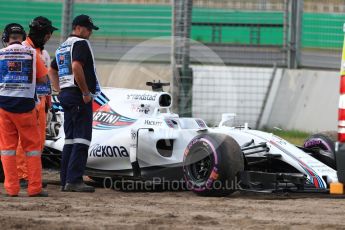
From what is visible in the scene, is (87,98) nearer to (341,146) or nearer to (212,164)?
(212,164)

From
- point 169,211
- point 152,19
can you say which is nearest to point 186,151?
point 169,211

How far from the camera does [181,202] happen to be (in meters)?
8.49

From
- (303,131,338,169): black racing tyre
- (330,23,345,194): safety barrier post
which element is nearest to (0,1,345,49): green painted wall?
(303,131,338,169): black racing tyre

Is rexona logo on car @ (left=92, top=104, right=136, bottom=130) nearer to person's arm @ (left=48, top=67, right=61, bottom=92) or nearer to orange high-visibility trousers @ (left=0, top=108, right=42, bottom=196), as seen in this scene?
person's arm @ (left=48, top=67, right=61, bottom=92)

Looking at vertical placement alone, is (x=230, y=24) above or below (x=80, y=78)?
above

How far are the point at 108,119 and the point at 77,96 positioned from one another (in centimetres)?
71

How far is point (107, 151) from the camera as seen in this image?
984 cm

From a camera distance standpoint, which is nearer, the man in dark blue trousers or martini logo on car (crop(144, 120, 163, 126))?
the man in dark blue trousers

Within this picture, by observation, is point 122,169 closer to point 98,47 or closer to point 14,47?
point 14,47

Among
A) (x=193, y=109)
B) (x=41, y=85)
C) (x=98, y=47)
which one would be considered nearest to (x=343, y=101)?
A: (x=41, y=85)

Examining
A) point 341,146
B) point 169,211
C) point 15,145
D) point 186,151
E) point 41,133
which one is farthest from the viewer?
point 41,133

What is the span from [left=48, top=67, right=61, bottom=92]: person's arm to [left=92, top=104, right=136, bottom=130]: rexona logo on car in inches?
24.1

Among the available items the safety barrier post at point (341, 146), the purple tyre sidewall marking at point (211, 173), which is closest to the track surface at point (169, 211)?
the purple tyre sidewall marking at point (211, 173)

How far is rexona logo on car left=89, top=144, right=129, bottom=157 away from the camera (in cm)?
973
